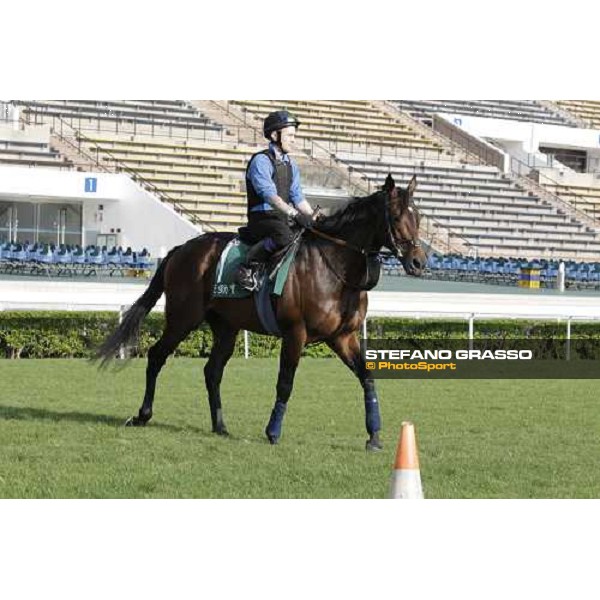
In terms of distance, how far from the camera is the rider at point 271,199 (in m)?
7.35

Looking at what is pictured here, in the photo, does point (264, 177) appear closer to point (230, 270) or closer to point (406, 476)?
point (230, 270)

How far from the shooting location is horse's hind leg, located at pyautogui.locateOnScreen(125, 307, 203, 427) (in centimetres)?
791

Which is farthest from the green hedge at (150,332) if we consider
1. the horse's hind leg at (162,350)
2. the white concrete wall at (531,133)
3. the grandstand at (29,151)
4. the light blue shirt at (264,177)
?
the white concrete wall at (531,133)

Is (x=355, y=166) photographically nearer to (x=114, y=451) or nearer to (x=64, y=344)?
(x=64, y=344)

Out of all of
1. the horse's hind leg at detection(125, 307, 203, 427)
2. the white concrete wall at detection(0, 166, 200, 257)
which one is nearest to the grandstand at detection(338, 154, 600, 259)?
the white concrete wall at detection(0, 166, 200, 257)

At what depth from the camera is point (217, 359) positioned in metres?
7.96

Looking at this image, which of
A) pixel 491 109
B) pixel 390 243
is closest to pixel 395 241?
pixel 390 243

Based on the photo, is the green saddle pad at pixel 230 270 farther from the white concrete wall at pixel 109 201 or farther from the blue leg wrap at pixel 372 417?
the white concrete wall at pixel 109 201

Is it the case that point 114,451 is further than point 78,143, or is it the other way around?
point 78,143

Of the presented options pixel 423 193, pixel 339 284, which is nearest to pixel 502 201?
pixel 423 193

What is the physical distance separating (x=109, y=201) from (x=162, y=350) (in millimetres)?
18227

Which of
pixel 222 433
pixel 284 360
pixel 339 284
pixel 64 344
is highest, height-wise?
pixel 339 284

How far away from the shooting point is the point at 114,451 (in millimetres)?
6750

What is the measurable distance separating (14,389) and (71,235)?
16428 mm
